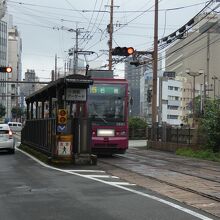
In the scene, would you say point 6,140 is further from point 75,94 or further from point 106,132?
point 75,94

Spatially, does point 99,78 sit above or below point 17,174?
above

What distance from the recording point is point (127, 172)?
1778 centimetres

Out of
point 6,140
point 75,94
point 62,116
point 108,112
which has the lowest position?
point 6,140

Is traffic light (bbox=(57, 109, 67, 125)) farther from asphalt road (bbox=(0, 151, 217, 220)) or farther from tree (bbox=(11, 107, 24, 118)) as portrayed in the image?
tree (bbox=(11, 107, 24, 118))

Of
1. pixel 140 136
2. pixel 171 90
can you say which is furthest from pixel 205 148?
pixel 171 90

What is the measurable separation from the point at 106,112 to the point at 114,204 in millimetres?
14086

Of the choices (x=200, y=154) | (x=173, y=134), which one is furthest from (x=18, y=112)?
(x=200, y=154)

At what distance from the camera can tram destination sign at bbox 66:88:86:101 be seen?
20719 millimetres

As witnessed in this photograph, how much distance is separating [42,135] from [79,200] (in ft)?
46.4

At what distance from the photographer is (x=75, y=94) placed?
68.4ft

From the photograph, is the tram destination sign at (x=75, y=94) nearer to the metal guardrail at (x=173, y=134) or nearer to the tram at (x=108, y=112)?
the tram at (x=108, y=112)

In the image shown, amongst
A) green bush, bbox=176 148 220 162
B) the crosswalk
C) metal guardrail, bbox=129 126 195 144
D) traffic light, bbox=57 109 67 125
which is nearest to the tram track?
the crosswalk

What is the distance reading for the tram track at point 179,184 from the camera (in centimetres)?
1133

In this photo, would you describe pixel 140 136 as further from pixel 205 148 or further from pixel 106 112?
pixel 106 112
